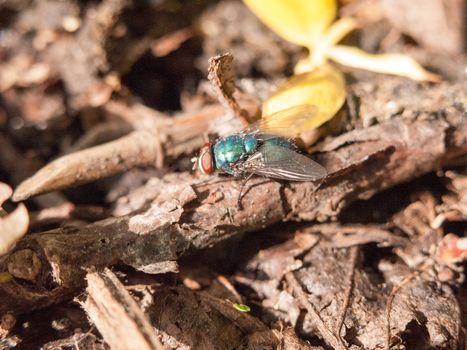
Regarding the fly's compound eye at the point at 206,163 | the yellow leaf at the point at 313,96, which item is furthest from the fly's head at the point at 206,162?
the yellow leaf at the point at 313,96

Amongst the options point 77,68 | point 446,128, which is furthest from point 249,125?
point 77,68

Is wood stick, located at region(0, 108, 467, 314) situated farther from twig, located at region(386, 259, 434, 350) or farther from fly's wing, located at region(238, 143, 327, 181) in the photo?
twig, located at region(386, 259, 434, 350)

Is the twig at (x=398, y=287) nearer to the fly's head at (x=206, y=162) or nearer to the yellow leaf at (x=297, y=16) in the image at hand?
the fly's head at (x=206, y=162)

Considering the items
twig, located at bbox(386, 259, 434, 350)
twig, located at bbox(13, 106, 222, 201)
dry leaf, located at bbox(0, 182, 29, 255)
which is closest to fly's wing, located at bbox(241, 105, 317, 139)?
twig, located at bbox(13, 106, 222, 201)

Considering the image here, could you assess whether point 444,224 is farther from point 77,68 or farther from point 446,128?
point 77,68

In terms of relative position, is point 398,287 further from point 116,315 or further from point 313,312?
point 116,315
